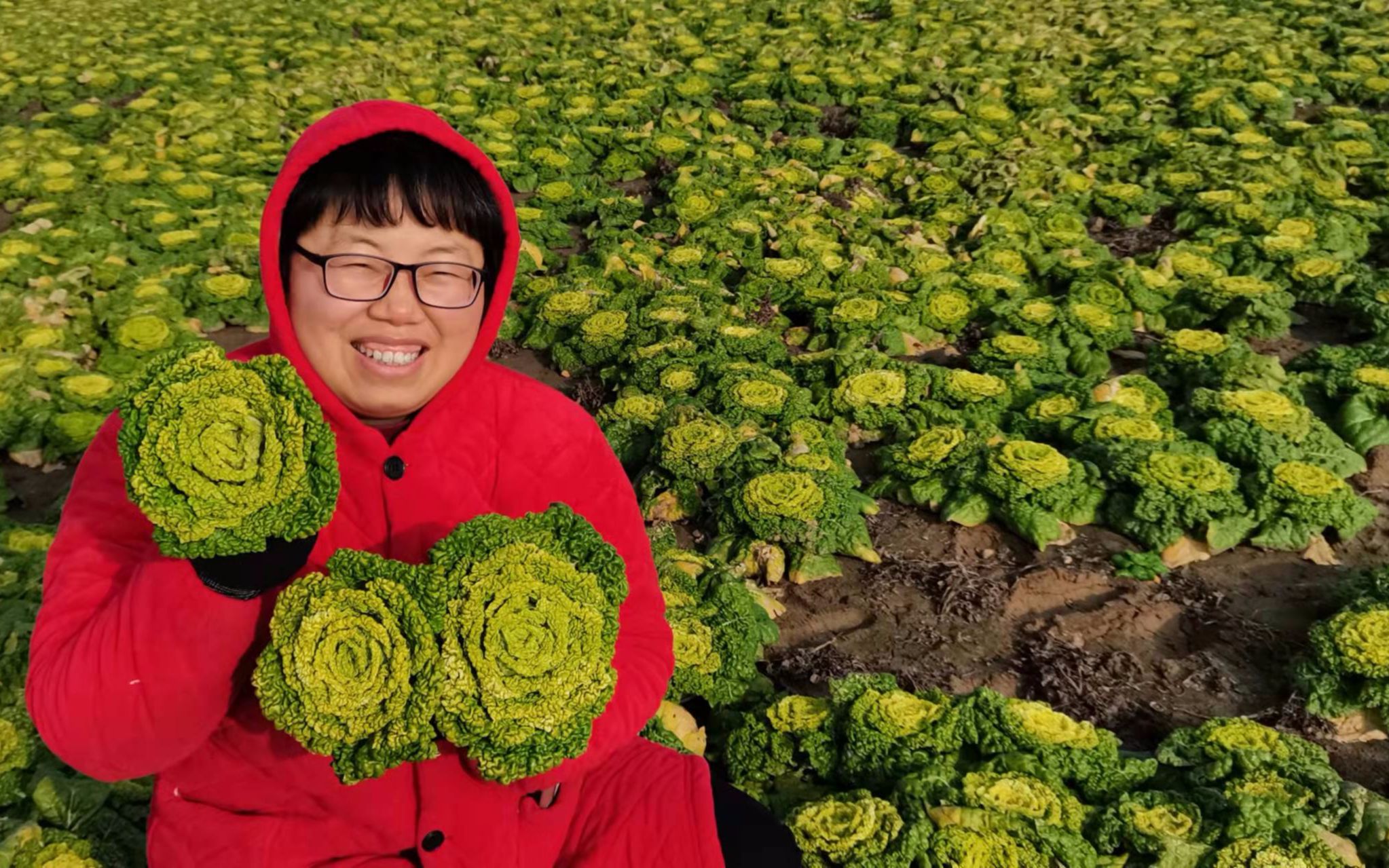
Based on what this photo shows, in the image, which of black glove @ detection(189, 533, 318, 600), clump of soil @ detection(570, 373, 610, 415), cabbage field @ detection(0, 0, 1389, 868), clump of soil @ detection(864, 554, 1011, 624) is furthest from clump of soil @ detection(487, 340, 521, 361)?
black glove @ detection(189, 533, 318, 600)

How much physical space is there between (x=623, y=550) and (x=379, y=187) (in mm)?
1034

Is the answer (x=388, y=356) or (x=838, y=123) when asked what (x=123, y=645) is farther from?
(x=838, y=123)

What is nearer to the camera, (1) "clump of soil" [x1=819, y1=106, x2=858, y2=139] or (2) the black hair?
(2) the black hair

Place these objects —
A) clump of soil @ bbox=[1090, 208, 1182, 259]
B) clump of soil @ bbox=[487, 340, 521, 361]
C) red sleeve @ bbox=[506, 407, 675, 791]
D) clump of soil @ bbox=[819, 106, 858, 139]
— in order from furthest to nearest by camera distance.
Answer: clump of soil @ bbox=[819, 106, 858, 139], clump of soil @ bbox=[1090, 208, 1182, 259], clump of soil @ bbox=[487, 340, 521, 361], red sleeve @ bbox=[506, 407, 675, 791]

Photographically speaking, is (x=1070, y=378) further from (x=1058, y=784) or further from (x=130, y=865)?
(x=130, y=865)

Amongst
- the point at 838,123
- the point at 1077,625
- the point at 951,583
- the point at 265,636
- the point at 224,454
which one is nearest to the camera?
the point at 224,454

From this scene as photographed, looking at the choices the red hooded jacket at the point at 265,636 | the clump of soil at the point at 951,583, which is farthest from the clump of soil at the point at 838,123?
the red hooded jacket at the point at 265,636

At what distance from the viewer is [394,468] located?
77.9 inches

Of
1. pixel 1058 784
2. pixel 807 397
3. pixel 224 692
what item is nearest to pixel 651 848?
pixel 224 692

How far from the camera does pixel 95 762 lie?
1.69 meters

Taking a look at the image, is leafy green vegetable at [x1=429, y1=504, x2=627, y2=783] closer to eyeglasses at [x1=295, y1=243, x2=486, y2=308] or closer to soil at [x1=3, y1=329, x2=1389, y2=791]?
eyeglasses at [x1=295, y1=243, x2=486, y2=308]

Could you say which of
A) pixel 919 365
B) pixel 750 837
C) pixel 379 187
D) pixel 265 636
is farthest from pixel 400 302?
pixel 919 365

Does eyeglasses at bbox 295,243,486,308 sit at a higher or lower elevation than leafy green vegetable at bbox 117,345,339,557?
higher

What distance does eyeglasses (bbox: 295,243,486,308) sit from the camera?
72.2 inches
